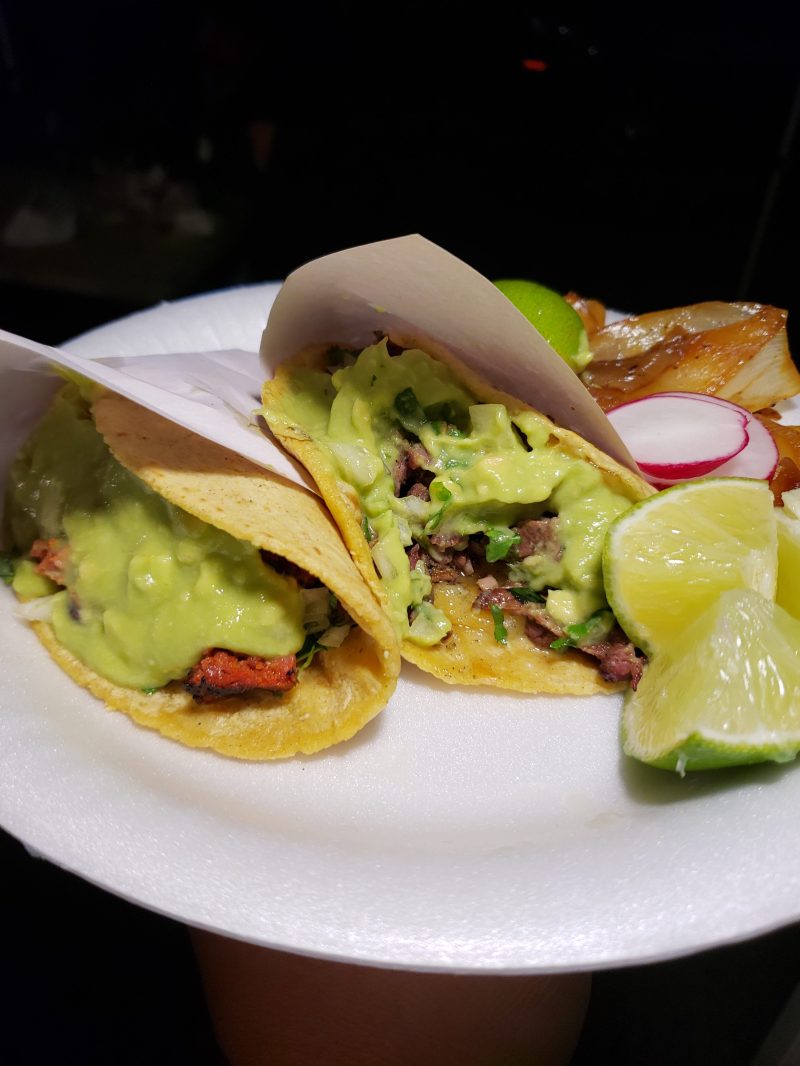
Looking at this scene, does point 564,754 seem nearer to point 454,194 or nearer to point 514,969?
point 514,969

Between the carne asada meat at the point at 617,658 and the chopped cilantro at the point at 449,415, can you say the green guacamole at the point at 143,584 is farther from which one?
the carne asada meat at the point at 617,658

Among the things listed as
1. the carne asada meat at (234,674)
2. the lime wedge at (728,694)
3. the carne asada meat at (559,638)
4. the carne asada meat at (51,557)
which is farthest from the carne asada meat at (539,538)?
the carne asada meat at (51,557)

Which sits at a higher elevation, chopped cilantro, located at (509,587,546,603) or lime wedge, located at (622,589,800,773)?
lime wedge, located at (622,589,800,773)

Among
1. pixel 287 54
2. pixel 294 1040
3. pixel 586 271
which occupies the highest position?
pixel 287 54

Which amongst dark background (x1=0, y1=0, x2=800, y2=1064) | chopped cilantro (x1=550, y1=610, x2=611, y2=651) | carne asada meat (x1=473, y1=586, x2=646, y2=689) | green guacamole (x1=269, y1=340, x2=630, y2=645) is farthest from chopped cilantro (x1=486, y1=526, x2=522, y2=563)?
dark background (x1=0, y1=0, x2=800, y2=1064)

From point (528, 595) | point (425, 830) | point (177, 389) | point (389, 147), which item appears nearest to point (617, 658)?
point (528, 595)

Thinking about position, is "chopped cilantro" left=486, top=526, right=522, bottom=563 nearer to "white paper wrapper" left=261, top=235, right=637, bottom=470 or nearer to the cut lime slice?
"white paper wrapper" left=261, top=235, right=637, bottom=470

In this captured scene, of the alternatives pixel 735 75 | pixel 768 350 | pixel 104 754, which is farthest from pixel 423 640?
pixel 735 75
